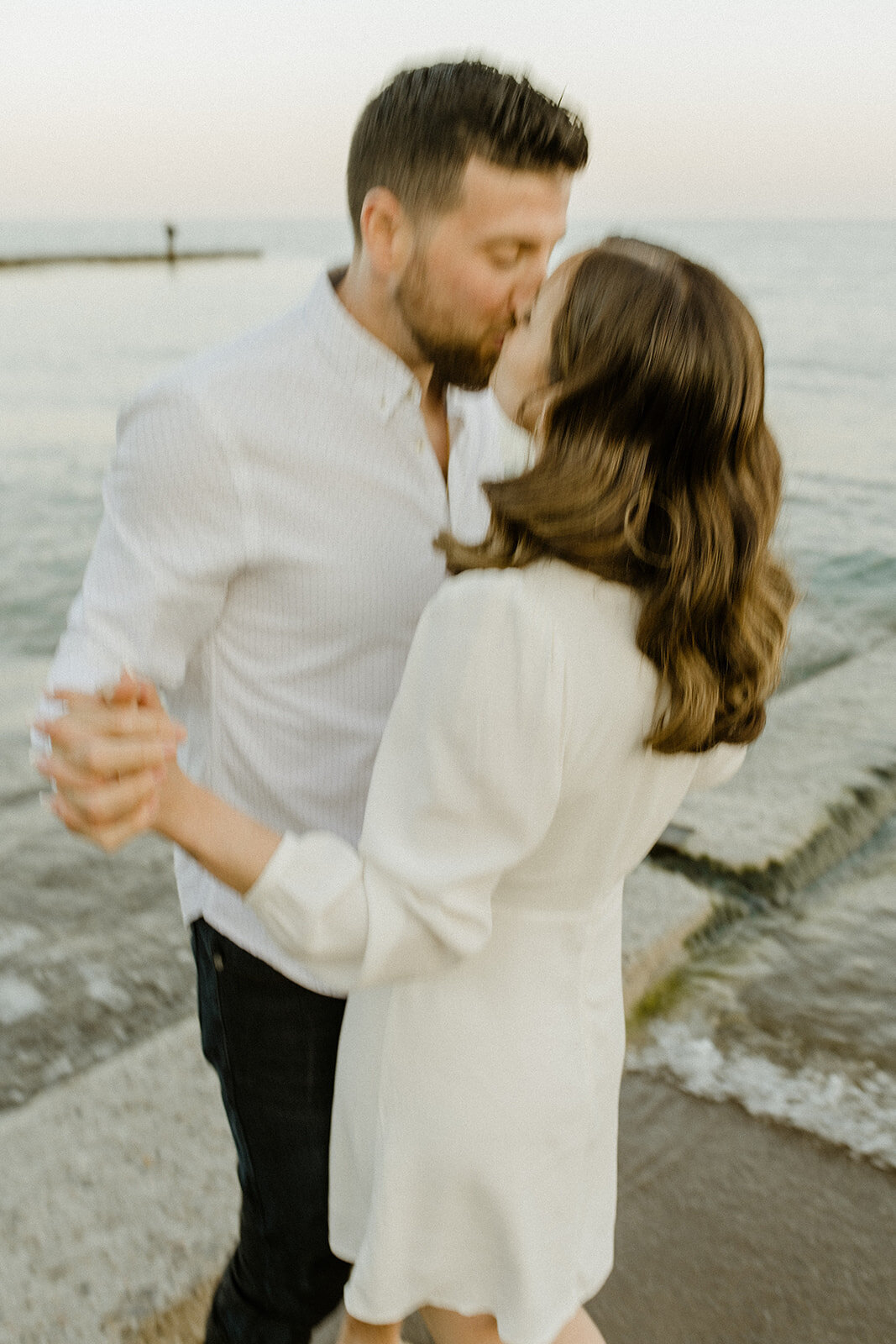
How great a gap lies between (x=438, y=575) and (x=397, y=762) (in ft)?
1.52

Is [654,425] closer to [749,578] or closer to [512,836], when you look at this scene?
[749,578]

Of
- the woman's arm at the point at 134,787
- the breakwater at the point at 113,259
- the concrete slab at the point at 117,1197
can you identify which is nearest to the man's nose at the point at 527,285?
the woman's arm at the point at 134,787

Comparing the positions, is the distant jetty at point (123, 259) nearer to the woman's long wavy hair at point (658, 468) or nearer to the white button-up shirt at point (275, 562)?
the white button-up shirt at point (275, 562)

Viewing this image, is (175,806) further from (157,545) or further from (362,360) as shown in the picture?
(362,360)

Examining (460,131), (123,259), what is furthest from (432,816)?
(123,259)

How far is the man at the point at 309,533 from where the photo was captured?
1.58 metres

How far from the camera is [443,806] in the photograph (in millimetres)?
1299

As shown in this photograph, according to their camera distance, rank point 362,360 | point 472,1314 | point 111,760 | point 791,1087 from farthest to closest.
A: point 791,1087 < point 362,360 < point 472,1314 < point 111,760

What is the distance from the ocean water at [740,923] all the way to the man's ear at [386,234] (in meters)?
0.39

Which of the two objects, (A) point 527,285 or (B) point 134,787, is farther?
(A) point 527,285

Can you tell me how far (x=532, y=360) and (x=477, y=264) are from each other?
1.62ft

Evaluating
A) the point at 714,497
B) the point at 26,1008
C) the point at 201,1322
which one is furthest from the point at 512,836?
the point at 26,1008

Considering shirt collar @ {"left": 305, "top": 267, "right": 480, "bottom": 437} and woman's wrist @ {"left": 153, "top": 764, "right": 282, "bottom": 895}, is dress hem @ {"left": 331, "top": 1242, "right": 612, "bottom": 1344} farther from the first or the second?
shirt collar @ {"left": 305, "top": 267, "right": 480, "bottom": 437}

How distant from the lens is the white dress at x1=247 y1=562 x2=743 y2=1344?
128 cm
